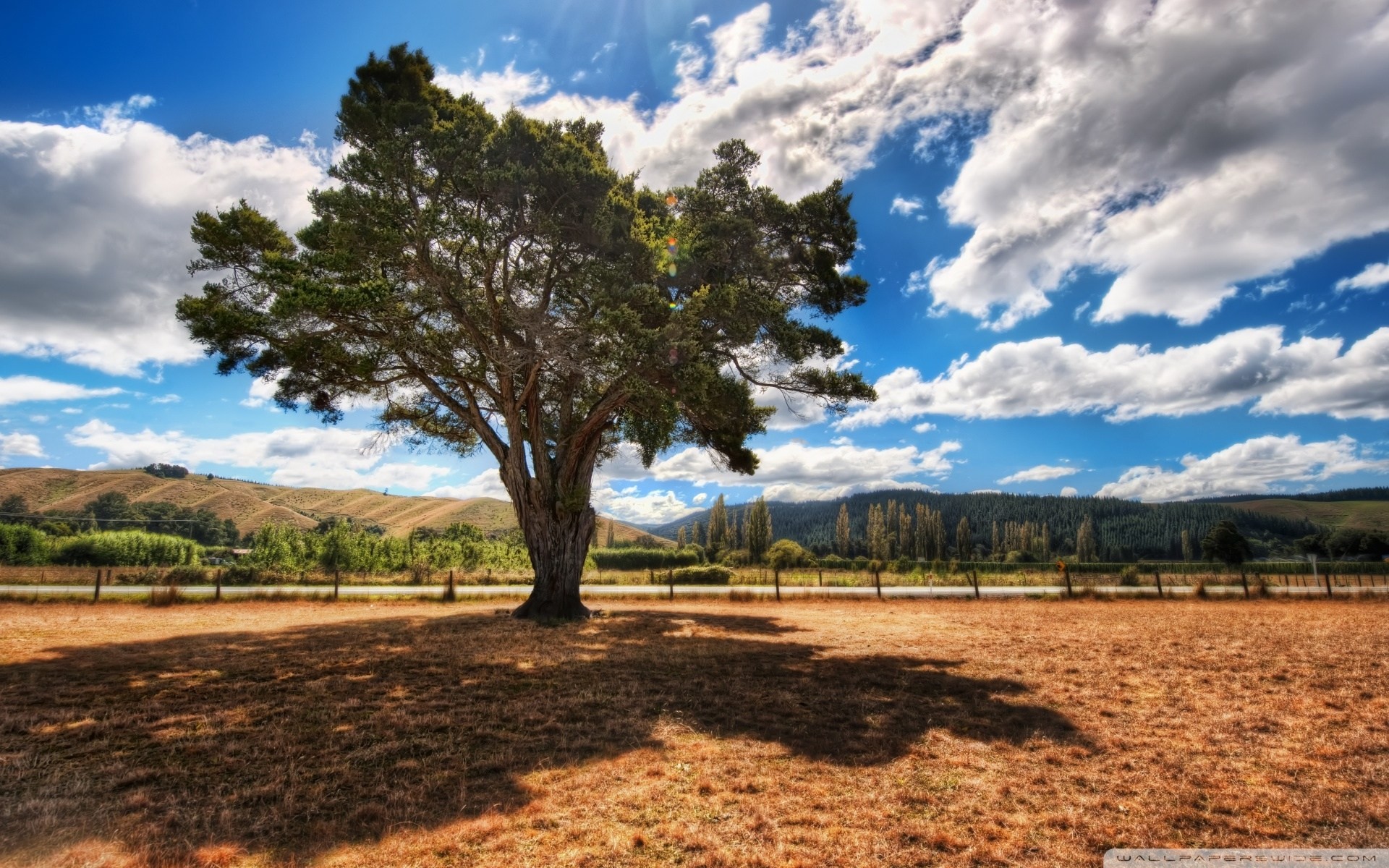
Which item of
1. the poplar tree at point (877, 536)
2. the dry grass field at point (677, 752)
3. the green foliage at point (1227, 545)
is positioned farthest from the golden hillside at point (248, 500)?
the green foliage at point (1227, 545)

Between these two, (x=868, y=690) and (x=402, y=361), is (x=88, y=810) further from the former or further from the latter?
(x=402, y=361)

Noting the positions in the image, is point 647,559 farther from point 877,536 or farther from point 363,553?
→ point 877,536

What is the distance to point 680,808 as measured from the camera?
495cm

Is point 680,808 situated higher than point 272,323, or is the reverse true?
point 272,323

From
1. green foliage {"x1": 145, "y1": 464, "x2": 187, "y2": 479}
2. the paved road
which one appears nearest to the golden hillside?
green foliage {"x1": 145, "y1": 464, "x2": 187, "y2": 479}

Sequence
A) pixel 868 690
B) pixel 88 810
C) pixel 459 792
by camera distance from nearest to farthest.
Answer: pixel 88 810
pixel 459 792
pixel 868 690

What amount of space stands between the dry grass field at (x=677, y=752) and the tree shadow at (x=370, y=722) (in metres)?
0.04

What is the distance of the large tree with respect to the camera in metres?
13.8

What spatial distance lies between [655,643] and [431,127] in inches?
514

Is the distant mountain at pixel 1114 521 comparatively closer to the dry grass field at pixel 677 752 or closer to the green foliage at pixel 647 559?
the green foliage at pixel 647 559

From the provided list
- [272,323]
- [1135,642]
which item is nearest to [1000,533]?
[1135,642]

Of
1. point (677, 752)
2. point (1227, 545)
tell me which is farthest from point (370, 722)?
point (1227, 545)

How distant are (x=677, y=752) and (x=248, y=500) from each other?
15629 cm

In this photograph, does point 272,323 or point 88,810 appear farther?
point 272,323
